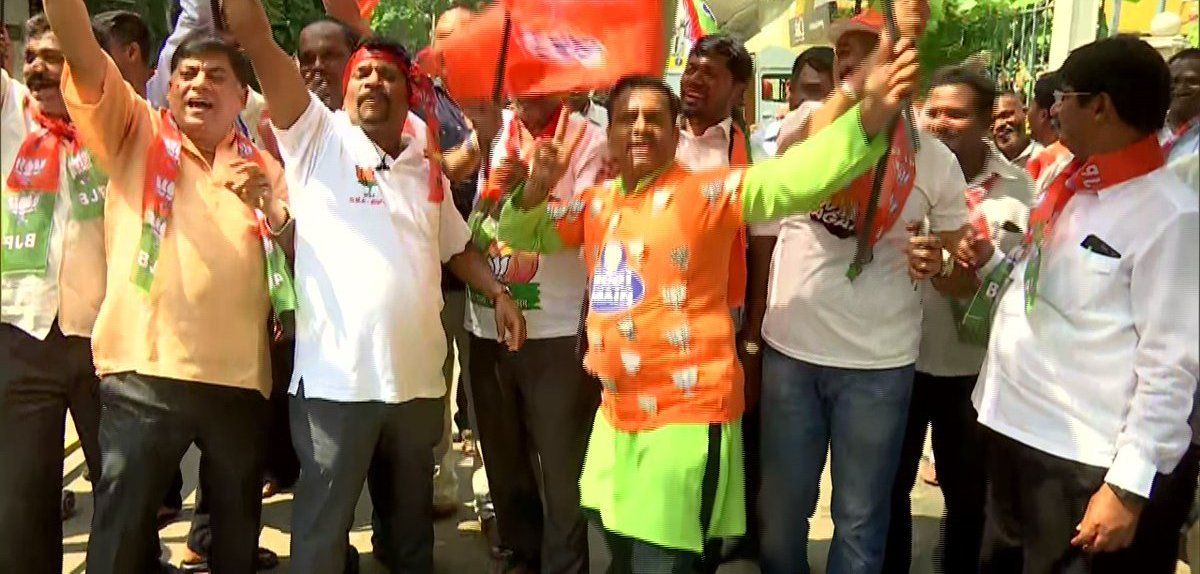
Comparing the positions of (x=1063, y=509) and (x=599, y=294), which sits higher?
(x=599, y=294)

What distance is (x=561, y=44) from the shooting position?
222 centimetres

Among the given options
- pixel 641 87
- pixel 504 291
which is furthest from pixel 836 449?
pixel 641 87

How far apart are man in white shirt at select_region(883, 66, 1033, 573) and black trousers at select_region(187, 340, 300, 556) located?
6.39 feet

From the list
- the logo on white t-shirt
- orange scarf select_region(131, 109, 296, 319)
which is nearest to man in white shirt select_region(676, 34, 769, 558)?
the logo on white t-shirt

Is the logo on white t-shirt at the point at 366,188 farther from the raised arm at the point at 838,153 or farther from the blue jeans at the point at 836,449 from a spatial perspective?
the blue jeans at the point at 836,449

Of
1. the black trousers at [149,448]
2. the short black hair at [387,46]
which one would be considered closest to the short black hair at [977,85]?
the short black hair at [387,46]

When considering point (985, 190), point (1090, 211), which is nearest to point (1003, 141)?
point (985, 190)

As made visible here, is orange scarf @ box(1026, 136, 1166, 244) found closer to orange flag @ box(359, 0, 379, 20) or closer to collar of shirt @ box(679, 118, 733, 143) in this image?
collar of shirt @ box(679, 118, 733, 143)

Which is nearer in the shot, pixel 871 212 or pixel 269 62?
pixel 269 62

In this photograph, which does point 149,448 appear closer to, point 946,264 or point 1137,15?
point 946,264

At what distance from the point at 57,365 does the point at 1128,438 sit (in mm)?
2615

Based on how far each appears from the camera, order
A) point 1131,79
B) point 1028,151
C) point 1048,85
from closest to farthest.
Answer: point 1131,79 → point 1048,85 → point 1028,151

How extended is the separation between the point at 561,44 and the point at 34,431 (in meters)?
1.74

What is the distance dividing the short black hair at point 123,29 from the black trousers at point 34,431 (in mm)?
814
